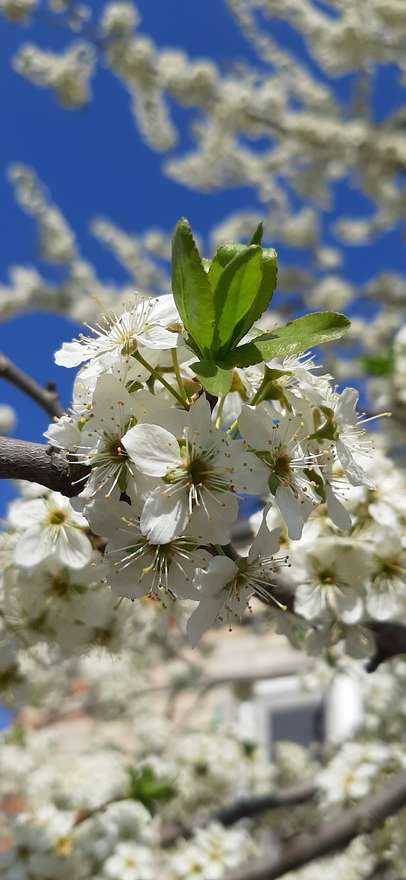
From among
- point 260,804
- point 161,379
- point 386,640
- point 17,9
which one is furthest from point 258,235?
point 17,9

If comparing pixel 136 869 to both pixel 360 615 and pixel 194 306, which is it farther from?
pixel 194 306

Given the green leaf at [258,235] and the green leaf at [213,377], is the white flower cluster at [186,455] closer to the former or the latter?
the green leaf at [213,377]

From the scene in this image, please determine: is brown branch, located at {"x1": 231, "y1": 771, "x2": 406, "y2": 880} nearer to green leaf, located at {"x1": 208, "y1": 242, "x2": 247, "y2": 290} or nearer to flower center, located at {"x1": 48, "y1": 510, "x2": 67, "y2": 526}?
flower center, located at {"x1": 48, "y1": 510, "x2": 67, "y2": 526}

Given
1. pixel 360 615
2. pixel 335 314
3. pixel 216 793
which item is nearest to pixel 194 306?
pixel 335 314

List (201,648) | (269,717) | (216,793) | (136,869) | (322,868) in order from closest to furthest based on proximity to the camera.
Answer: (136,869)
(322,868)
(216,793)
(201,648)
(269,717)

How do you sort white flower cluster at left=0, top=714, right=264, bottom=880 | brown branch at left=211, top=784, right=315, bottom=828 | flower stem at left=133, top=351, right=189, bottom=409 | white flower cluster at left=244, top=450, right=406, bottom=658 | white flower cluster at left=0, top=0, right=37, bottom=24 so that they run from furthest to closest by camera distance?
white flower cluster at left=0, top=0, right=37, bottom=24
brown branch at left=211, top=784, right=315, bottom=828
white flower cluster at left=0, top=714, right=264, bottom=880
white flower cluster at left=244, top=450, right=406, bottom=658
flower stem at left=133, top=351, right=189, bottom=409

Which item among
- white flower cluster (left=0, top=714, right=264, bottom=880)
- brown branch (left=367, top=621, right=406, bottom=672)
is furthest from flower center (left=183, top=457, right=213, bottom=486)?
white flower cluster (left=0, top=714, right=264, bottom=880)
